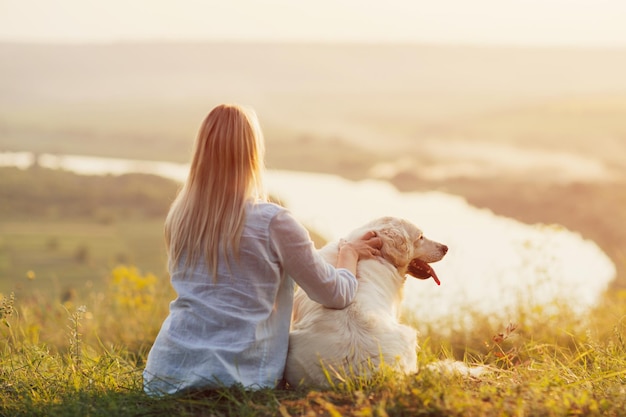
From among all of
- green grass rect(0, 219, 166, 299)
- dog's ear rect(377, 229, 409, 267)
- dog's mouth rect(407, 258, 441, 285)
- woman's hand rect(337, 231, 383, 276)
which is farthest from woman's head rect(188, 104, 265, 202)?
green grass rect(0, 219, 166, 299)

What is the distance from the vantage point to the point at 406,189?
17.4 metres

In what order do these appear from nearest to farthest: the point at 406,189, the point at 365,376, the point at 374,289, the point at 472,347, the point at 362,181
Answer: the point at 365,376 < the point at 374,289 < the point at 472,347 < the point at 406,189 < the point at 362,181

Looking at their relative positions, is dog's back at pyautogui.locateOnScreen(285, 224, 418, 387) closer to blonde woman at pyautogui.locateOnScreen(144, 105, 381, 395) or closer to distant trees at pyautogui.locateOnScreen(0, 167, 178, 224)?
blonde woman at pyautogui.locateOnScreen(144, 105, 381, 395)

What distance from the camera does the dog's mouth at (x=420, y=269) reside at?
165 inches

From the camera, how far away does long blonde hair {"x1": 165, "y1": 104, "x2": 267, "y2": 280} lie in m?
3.38

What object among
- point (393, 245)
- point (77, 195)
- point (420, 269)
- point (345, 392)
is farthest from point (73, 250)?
point (345, 392)

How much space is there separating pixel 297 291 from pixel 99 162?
2295cm

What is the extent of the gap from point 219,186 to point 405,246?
120cm

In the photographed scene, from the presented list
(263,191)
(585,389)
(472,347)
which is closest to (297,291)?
(263,191)

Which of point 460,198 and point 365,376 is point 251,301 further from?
point 460,198

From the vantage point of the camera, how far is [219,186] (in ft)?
11.1

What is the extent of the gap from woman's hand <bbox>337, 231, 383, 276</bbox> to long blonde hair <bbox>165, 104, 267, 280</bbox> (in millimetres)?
678

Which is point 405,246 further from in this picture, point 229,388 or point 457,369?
Result: point 229,388

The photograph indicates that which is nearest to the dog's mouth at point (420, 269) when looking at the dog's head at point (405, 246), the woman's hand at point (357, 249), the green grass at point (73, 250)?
the dog's head at point (405, 246)
